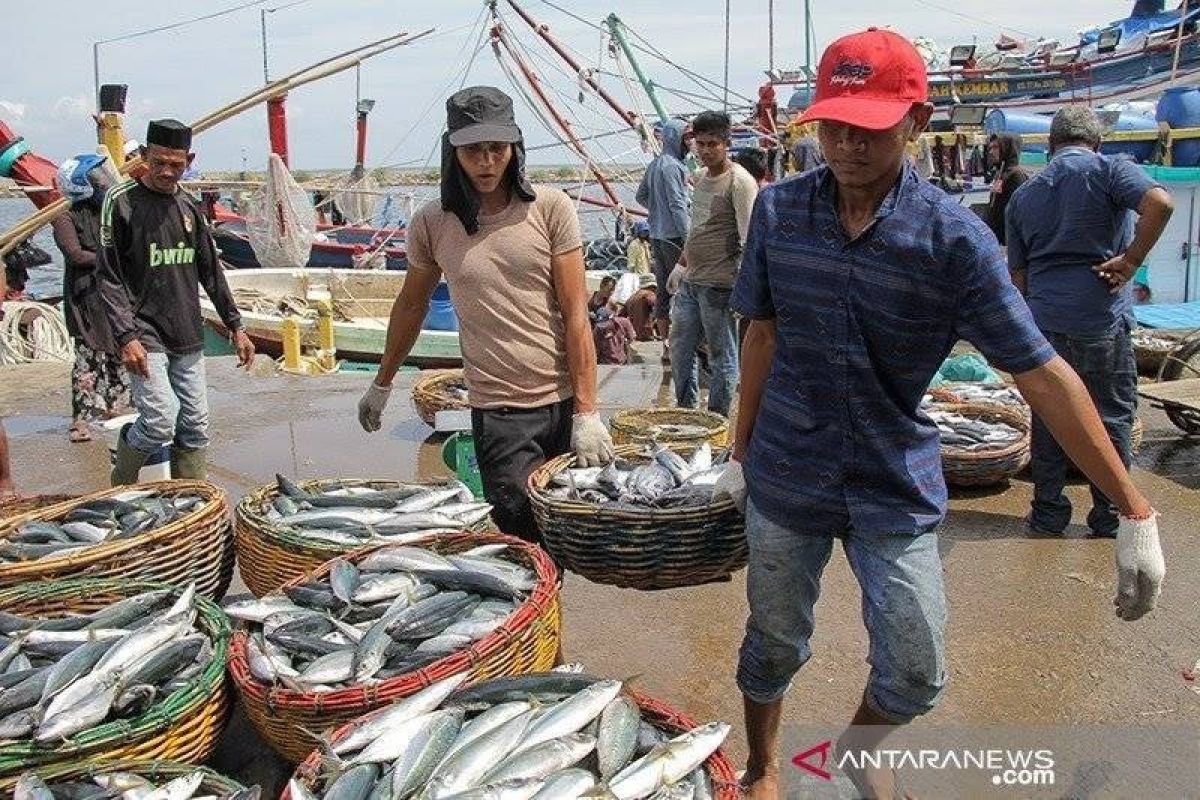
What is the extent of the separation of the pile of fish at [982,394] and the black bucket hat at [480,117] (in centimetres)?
452

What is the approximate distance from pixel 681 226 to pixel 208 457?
435 centimetres

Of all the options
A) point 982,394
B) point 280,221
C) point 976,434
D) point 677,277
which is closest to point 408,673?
point 976,434

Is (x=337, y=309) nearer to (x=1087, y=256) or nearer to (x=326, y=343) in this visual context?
(x=326, y=343)

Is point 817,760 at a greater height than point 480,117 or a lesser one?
lesser

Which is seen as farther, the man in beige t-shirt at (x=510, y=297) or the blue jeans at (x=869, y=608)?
the man in beige t-shirt at (x=510, y=297)

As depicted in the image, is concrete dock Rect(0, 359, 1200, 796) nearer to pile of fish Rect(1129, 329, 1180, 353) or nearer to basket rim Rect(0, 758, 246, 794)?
basket rim Rect(0, 758, 246, 794)

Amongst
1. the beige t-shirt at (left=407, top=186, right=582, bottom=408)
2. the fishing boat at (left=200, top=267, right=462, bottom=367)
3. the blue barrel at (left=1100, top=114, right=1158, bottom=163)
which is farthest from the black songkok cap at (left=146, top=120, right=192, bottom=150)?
the blue barrel at (left=1100, top=114, right=1158, bottom=163)

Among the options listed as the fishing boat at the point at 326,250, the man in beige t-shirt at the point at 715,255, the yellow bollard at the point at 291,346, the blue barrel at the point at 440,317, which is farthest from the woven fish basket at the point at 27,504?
the fishing boat at the point at 326,250

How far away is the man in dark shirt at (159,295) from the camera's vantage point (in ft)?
15.5

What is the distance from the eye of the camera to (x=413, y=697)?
8.23 ft

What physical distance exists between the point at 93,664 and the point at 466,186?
6.40ft

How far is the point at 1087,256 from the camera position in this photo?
15.3ft

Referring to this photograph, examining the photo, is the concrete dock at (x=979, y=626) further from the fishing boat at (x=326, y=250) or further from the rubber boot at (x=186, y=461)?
the fishing boat at (x=326, y=250)

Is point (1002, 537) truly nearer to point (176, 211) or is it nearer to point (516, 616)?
point (516, 616)
